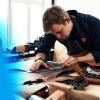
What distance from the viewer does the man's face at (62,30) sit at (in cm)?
123

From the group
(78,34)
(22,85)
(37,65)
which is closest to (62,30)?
(78,34)

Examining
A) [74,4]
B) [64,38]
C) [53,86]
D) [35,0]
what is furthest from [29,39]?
[53,86]

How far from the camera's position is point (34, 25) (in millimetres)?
4703

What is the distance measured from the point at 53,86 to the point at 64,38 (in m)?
0.64

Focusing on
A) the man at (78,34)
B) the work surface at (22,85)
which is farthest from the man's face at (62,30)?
the work surface at (22,85)

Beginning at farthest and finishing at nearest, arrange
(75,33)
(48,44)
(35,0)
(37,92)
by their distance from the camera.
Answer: (35,0), (48,44), (75,33), (37,92)

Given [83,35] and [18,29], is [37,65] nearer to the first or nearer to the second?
[83,35]

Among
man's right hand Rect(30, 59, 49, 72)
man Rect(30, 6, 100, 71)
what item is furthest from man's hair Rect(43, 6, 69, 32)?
man's right hand Rect(30, 59, 49, 72)

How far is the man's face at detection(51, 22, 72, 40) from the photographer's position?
4.03ft

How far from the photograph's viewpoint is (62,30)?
4.23ft

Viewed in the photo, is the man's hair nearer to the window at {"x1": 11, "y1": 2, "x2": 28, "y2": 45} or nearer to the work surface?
the window at {"x1": 11, "y1": 2, "x2": 28, "y2": 45}

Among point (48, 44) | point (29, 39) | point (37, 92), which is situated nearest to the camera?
point (37, 92)

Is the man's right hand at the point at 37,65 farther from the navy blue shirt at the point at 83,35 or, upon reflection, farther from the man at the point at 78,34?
the navy blue shirt at the point at 83,35

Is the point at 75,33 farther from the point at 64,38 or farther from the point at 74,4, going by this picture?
the point at 74,4
